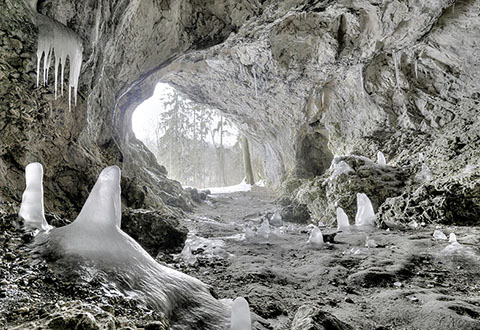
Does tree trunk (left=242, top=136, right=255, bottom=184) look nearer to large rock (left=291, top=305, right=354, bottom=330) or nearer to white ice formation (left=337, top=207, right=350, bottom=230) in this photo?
white ice formation (left=337, top=207, right=350, bottom=230)

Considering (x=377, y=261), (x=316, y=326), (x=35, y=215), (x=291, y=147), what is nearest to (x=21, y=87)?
(x=35, y=215)

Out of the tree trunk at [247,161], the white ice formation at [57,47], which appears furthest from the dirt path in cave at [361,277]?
the tree trunk at [247,161]

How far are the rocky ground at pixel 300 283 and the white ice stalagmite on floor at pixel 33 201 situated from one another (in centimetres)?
14

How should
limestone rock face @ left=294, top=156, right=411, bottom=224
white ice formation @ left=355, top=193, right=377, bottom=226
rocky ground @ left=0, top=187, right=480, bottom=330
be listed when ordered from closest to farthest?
1. rocky ground @ left=0, top=187, right=480, bottom=330
2. white ice formation @ left=355, top=193, right=377, bottom=226
3. limestone rock face @ left=294, top=156, right=411, bottom=224

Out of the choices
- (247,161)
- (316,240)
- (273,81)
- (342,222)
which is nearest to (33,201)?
(316,240)

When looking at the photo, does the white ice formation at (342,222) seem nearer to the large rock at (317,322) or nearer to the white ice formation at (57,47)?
the large rock at (317,322)

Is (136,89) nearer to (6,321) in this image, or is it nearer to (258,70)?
(258,70)

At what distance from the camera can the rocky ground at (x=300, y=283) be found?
189 centimetres

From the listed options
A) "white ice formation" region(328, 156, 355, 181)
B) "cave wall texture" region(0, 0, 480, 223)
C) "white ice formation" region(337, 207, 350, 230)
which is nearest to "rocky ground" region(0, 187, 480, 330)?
"white ice formation" region(337, 207, 350, 230)

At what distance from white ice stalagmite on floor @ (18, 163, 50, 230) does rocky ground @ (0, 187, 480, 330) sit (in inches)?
5.4

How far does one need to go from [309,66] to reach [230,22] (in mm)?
5303

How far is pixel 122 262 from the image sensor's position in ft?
8.12

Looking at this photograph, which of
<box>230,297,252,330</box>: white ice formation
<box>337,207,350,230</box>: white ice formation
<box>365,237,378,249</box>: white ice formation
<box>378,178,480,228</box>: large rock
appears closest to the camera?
<box>230,297,252,330</box>: white ice formation

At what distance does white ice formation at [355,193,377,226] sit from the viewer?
8.27 metres
